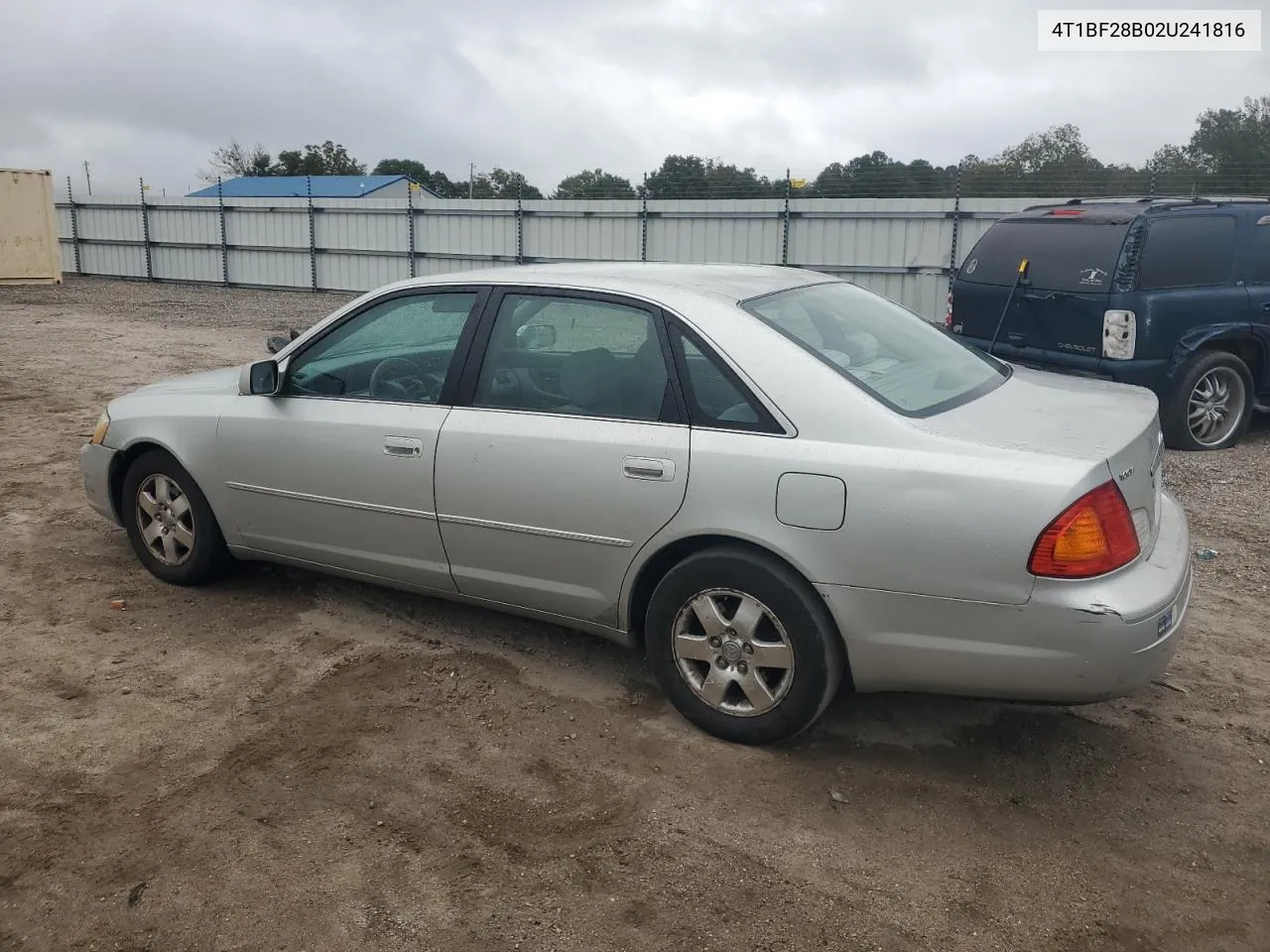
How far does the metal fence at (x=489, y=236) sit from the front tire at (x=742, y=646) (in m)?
13.6

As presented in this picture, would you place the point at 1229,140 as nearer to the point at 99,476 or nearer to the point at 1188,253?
the point at 1188,253

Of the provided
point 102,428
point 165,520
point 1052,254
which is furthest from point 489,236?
point 165,520

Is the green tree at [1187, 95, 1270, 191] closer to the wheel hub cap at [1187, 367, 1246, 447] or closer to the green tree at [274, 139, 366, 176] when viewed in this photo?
the wheel hub cap at [1187, 367, 1246, 447]

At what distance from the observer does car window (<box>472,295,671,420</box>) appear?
3.78m

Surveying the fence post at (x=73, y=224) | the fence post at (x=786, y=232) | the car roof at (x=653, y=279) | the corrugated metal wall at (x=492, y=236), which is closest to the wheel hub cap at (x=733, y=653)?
the car roof at (x=653, y=279)

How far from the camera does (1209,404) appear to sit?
325 inches

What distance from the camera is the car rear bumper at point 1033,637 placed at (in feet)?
10.00

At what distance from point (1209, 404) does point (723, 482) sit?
6.35m

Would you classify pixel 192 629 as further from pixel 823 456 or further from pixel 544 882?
pixel 823 456

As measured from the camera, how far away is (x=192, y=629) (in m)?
4.68

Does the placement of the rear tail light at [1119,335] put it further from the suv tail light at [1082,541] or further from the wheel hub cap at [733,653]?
the wheel hub cap at [733,653]

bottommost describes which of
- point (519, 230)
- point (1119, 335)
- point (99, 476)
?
point (99, 476)

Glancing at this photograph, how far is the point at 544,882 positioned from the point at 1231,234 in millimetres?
7696

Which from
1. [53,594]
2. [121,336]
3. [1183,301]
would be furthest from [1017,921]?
[121,336]
